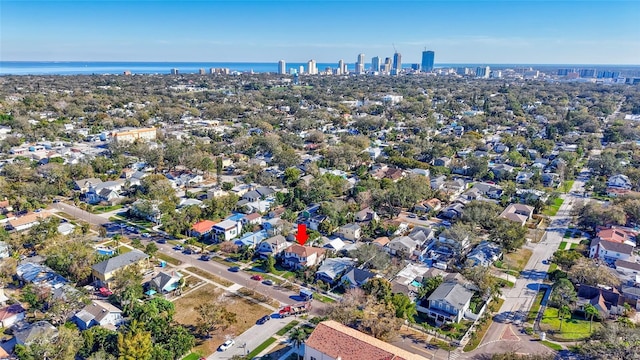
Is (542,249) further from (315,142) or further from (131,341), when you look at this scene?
(315,142)

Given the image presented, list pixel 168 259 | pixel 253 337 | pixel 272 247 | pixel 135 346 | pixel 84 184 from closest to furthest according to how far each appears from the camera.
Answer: pixel 135 346
pixel 253 337
pixel 168 259
pixel 272 247
pixel 84 184

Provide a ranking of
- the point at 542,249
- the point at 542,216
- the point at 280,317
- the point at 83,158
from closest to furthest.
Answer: the point at 280,317 → the point at 542,249 → the point at 542,216 → the point at 83,158

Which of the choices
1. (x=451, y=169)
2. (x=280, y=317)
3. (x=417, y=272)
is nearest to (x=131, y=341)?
(x=280, y=317)

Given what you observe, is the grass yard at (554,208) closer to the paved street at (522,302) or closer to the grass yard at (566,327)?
the paved street at (522,302)

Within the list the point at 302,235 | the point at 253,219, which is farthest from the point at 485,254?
the point at 253,219

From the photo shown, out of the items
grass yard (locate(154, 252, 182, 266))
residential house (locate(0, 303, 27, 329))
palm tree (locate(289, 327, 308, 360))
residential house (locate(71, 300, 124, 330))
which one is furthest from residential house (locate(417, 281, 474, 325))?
residential house (locate(0, 303, 27, 329))

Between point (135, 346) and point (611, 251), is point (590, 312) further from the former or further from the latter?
point (135, 346)
